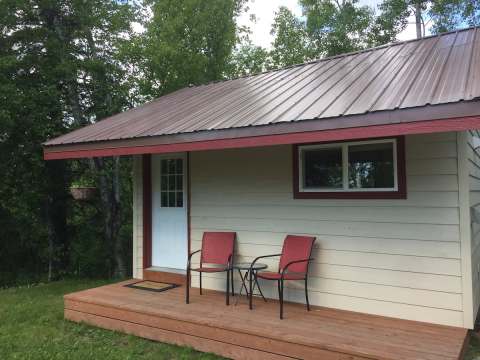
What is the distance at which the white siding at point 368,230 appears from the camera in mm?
3725

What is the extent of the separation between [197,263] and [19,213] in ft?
15.2

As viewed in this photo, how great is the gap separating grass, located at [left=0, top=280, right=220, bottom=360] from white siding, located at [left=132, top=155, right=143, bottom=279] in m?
1.13

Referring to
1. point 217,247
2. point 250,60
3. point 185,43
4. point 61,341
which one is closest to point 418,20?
point 250,60

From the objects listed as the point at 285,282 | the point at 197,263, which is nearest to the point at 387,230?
the point at 285,282

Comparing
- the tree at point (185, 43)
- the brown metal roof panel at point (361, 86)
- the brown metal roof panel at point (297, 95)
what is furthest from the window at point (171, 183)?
the tree at point (185, 43)

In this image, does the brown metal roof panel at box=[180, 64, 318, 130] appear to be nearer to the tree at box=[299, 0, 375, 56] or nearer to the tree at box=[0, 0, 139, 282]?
the tree at box=[0, 0, 139, 282]

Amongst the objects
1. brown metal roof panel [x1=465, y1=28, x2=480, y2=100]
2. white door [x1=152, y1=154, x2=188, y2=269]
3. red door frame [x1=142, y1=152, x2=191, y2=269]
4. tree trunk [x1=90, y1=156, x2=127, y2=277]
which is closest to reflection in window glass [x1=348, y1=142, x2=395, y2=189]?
brown metal roof panel [x1=465, y1=28, x2=480, y2=100]

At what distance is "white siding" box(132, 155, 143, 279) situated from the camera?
607cm

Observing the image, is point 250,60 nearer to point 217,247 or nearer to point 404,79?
point 217,247

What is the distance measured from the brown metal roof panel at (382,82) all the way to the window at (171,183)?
286 centimetres

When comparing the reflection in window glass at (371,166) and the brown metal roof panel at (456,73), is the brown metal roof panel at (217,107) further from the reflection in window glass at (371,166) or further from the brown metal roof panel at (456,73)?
the brown metal roof panel at (456,73)

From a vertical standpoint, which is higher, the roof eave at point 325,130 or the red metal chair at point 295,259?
the roof eave at point 325,130

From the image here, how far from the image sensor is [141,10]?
10727mm

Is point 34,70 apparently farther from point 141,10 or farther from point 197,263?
point 197,263
